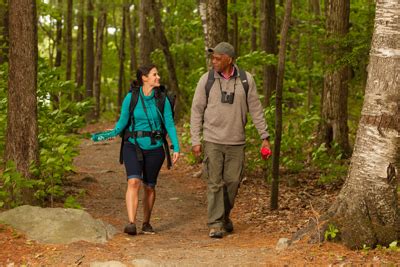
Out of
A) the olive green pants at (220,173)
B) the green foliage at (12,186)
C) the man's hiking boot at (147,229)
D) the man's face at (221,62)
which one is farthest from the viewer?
the man's hiking boot at (147,229)

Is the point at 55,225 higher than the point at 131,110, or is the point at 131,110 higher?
the point at 131,110

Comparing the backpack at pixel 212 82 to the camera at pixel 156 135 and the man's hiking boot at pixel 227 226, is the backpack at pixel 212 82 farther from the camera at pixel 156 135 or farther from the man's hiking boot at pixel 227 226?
the man's hiking boot at pixel 227 226

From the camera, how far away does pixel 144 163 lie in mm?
8320

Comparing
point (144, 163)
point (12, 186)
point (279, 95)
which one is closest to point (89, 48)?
point (279, 95)

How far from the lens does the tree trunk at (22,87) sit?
8266mm

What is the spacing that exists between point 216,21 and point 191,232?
5.25 meters

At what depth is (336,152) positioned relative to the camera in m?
12.1

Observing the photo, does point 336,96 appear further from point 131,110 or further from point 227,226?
point 131,110

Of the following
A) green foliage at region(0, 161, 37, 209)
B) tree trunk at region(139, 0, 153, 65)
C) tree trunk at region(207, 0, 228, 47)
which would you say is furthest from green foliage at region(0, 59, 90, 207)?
tree trunk at region(139, 0, 153, 65)

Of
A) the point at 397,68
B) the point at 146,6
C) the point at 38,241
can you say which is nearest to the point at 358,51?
the point at 397,68

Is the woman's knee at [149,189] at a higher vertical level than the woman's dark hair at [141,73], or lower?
lower

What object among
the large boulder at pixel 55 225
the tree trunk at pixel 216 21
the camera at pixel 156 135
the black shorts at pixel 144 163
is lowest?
the large boulder at pixel 55 225

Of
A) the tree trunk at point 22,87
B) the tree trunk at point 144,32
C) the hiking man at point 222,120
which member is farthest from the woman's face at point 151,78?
the tree trunk at point 144,32

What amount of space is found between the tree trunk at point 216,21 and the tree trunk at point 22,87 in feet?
16.2
